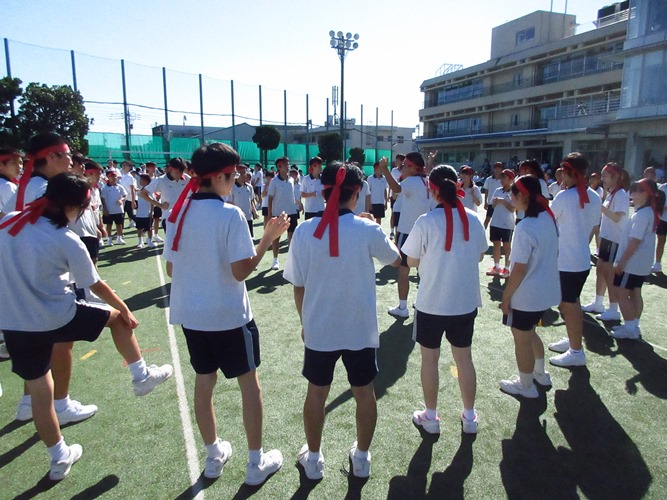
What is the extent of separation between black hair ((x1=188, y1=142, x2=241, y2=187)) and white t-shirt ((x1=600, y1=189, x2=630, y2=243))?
4.79 metres

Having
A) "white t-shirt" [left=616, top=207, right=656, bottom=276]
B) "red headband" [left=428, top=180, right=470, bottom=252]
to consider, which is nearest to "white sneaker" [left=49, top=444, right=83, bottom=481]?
"red headband" [left=428, top=180, right=470, bottom=252]

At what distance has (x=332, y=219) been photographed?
252 cm

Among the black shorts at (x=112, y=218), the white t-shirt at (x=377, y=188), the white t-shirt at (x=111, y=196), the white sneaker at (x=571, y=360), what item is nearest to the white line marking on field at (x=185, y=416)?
the white sneaker at (x=571, y=360)

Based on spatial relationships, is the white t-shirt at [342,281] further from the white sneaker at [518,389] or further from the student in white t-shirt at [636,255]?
the student in white t-shirt at [636,255]

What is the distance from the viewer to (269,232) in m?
2.64

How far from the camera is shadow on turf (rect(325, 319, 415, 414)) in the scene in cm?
391

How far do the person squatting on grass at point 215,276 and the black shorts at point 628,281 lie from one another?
14.2 feet

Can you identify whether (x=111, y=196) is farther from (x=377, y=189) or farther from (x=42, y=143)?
(x=42, y=143)

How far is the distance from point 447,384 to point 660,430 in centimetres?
164

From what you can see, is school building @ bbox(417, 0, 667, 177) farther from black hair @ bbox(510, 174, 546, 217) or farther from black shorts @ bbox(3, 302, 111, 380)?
black shorts @ bbox(3, 302, 111, 380)

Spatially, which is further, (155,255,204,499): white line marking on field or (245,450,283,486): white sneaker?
(155,255,204,499): white line marking on field

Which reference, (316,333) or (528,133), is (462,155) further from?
(316,333)

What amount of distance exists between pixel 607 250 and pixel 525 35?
53.1m

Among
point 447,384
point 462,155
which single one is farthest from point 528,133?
point 447,384
